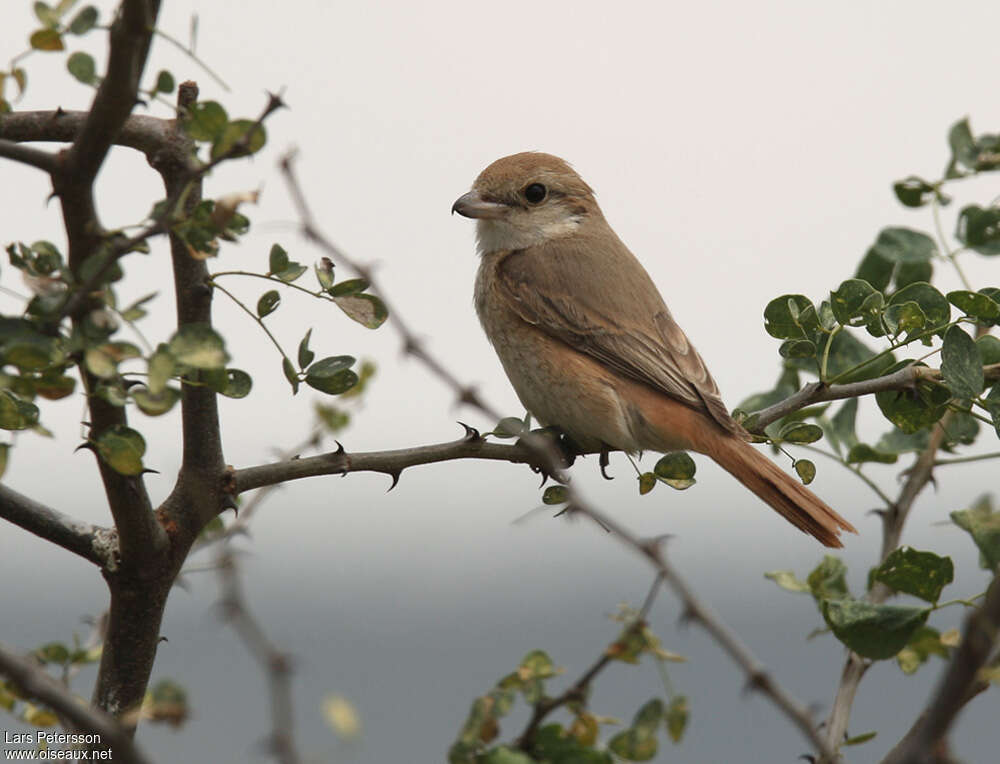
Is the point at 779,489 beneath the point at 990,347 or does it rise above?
above

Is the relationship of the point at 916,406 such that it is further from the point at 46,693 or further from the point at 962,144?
the point at 46,693

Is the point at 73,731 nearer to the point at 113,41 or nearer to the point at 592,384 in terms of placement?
the point at 113,41

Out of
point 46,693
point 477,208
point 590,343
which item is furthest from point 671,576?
point 477,208

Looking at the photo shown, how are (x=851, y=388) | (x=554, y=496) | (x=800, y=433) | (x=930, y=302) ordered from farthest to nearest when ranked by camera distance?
(x=800, y=433) < (x=851, y=388) < (x=930, y=302) < (x=554, y=496)

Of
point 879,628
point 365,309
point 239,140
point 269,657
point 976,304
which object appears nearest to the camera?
point 269,657

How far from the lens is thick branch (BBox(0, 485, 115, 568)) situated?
229cm

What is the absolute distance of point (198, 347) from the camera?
1.83 metres

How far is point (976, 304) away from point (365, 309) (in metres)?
1.37

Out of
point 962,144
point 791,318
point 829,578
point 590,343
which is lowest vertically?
point 829,578

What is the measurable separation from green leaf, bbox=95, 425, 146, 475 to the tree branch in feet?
1.38

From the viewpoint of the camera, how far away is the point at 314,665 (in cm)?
139

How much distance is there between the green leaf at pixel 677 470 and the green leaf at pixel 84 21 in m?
1.54

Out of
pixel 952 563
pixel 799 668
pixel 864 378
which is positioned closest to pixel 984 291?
pixel 864 378

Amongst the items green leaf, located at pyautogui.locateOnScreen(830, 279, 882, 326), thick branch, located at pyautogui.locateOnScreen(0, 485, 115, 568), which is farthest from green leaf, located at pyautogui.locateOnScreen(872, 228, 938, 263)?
thick branch, located at pyautogui.locateOnScreen(0, 485, 115, 568)
